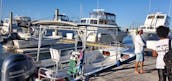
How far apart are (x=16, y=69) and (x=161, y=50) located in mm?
3550

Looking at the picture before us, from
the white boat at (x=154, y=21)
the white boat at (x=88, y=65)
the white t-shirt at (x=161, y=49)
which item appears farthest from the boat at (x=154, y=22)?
the white t-shirt at (x=161, y=49)

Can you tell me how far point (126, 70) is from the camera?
14.0 metres

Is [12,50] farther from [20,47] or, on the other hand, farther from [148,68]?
[148,68]

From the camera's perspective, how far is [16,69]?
23.8 feet

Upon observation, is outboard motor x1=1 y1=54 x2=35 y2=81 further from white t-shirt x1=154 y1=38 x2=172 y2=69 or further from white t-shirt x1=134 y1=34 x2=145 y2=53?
white t-shirt x1=134 y1=34 x2=145 y2=53

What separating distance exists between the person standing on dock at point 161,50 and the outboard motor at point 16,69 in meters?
3.20

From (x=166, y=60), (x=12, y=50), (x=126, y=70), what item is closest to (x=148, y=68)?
(x=126, y=70)

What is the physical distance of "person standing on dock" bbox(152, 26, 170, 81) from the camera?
7.34 metres

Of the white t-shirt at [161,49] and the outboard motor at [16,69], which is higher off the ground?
the white t-shirt at [161,49]

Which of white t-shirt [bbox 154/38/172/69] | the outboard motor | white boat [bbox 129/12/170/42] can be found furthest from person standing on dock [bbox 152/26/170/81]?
white boat [bbox 129/12/170/42]

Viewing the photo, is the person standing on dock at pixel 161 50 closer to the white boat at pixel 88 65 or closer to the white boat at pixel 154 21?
the white boat at pixel 88 65

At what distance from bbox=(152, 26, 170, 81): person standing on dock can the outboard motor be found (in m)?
3.20

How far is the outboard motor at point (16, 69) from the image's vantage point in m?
7.15

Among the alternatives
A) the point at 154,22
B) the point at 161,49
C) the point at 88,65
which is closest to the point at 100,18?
the point at 154,22
